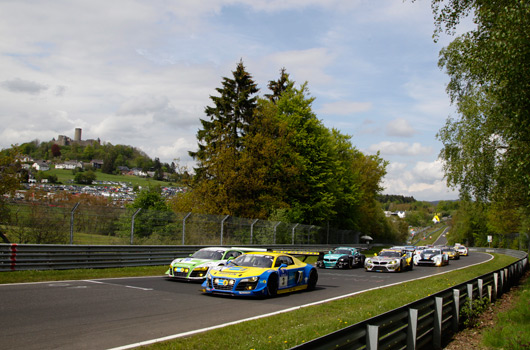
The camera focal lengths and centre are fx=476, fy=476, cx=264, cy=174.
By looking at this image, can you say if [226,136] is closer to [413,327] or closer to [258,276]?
[258,276]

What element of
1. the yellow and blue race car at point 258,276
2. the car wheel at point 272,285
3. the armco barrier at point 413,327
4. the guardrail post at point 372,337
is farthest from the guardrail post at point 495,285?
the guardrail post at point 372,337

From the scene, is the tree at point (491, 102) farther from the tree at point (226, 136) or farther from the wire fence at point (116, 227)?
the tree at point (226, 136)

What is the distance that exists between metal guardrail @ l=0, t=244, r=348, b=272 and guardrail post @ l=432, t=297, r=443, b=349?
12972mm

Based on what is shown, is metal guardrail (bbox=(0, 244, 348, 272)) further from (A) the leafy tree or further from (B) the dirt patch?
(A) the leafy tree

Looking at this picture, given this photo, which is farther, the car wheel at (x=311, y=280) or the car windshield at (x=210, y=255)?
the car windshield at (x=210, y=255)

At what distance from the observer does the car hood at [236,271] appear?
13.2m

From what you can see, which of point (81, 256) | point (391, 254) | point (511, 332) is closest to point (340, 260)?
point (391, 254)

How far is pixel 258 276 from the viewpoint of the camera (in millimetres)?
13148

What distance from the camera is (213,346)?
7125mm

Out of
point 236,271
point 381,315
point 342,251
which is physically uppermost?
point 381,315

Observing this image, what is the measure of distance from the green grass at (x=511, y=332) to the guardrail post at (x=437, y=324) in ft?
3.44

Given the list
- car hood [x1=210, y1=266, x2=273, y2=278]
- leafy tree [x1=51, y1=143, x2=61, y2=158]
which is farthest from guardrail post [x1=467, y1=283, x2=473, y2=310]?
leafy tree [x1=51, y1=143, x2=61, y2=158]

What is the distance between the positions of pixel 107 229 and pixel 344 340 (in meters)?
16.0

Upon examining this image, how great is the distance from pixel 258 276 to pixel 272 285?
661 millimetres
